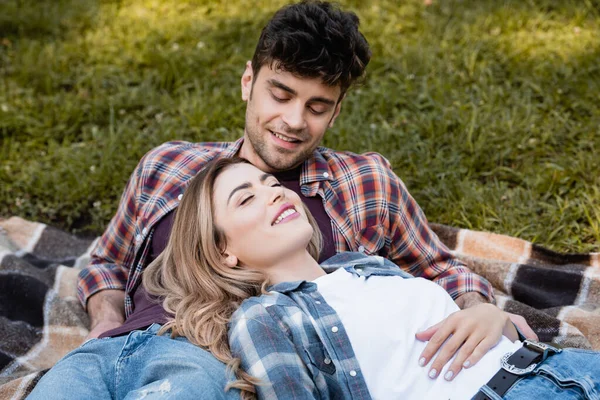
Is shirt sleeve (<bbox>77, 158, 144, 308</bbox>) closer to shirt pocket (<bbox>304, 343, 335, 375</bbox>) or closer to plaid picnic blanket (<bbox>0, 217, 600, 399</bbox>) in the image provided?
plaid picnic blanket (<bbox>0, 217, 600, 399</bbox>)

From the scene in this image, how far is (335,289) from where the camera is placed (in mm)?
2701

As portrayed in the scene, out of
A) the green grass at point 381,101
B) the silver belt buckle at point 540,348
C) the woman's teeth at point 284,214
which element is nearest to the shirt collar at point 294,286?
the woman's teeth at point 284,214

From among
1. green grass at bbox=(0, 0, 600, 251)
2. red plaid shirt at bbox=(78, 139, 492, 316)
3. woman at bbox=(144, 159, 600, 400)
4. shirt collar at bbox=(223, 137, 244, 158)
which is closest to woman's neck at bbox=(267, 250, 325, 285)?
woman at bbox=(144, 159, 600, 400)

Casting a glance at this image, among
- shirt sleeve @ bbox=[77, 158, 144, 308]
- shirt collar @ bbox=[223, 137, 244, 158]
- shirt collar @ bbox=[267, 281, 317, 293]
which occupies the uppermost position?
shirt collar @ bbox=[223, 137, 244, 158]

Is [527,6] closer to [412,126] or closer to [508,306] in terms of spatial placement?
[412,126]

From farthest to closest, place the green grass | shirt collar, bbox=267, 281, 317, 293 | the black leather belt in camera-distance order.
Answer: the green grass
shirt collar, bbox=267, 281, 317, 293
the black leather belt

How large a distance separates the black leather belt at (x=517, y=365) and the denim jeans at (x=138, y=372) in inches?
33.5

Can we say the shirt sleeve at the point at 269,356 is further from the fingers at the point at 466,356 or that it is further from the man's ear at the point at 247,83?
the man's ear at the point at 247,83

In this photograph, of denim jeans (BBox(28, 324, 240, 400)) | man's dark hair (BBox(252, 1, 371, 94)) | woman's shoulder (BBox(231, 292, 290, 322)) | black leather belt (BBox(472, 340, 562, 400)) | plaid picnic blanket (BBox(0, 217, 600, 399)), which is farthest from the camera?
plaid picnic blanket (BBox(0, 217, 600, 399))

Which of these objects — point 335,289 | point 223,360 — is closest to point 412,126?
point 335,289

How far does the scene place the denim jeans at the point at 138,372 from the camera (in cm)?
230

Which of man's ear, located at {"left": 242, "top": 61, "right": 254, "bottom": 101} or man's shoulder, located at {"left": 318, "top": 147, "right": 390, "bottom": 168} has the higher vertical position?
man's ear, located at {"left": 242, "top": 61, "right": 254, "bottom": 101}

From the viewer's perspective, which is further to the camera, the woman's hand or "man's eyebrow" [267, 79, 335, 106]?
"man's eyebrow" [267, 79, 335, 106]

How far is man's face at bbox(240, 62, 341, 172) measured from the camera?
3277 mm
